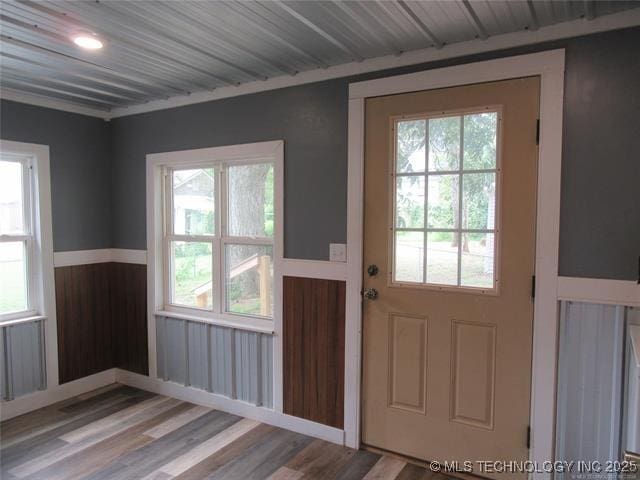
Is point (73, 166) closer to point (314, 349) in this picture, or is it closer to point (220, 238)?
point (220, 238)

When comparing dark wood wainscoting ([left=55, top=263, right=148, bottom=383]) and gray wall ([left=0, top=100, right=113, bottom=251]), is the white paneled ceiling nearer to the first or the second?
gray wall ([left=0, top=100, right=113, bottom=251])

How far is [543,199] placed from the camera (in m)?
2.13

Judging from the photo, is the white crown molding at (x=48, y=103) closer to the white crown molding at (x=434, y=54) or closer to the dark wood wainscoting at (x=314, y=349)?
the white crown molding at (x=434, y=54)

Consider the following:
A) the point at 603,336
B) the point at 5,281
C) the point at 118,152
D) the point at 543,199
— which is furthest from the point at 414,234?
the point at 5,281

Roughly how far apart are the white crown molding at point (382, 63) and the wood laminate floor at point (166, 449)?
2.29 metres

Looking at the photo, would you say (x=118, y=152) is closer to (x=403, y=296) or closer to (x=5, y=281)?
(x=5, y=281)

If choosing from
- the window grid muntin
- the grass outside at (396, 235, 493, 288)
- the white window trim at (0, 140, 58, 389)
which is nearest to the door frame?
the grass outside at (396, 235, 493, 288)

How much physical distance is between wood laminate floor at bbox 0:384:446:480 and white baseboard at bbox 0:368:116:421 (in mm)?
63

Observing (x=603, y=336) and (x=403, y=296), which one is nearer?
(x=603, y=336)

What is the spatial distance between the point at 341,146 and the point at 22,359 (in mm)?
2815

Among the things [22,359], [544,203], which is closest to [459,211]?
[544,203]

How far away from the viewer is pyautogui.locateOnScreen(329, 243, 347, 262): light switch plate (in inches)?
105

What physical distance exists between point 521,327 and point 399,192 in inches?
37.7

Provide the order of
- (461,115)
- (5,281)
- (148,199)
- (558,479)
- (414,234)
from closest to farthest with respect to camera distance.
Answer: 1. (558,479)
2. (461,115)
3. (414,234)
4. (5,281)
5. (148,199)
